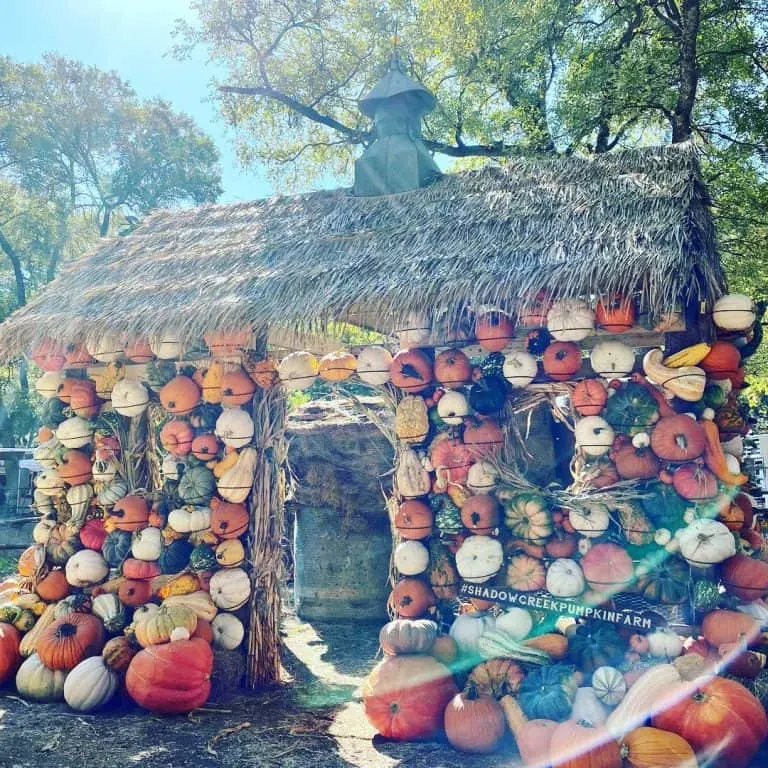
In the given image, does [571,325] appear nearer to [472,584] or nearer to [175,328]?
[472,584]

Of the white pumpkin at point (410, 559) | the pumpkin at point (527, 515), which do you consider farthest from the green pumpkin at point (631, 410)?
the white pumpkin at point (410, 559)

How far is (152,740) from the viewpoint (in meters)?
4.62

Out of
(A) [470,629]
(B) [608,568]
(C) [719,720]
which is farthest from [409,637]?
(C) [719,720]

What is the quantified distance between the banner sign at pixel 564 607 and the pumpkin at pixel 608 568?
0.35 ft

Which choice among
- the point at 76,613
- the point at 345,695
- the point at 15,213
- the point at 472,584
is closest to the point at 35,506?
the point at 76,613

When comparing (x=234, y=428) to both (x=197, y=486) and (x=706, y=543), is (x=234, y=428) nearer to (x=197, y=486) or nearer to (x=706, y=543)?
(x=197, y=486)

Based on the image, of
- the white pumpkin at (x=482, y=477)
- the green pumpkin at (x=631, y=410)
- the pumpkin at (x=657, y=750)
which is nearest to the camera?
the pumpkin at (x=657, y=750)

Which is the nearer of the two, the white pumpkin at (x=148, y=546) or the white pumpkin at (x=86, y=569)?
the white pumpkin at (x=148, y=546)

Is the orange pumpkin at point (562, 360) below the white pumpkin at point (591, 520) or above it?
above

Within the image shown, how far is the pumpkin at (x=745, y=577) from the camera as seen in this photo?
4.36 metres

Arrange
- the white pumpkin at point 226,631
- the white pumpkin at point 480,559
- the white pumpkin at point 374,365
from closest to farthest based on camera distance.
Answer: the white pumpkin at point 480,559, the white pumpkin at point 374,365, the white pumpkin at point 226,631

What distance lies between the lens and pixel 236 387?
5.68 m

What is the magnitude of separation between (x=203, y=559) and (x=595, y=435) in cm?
295

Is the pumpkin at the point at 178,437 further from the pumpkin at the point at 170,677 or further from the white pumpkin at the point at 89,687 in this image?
the white pumpkin at the point at 89,687
